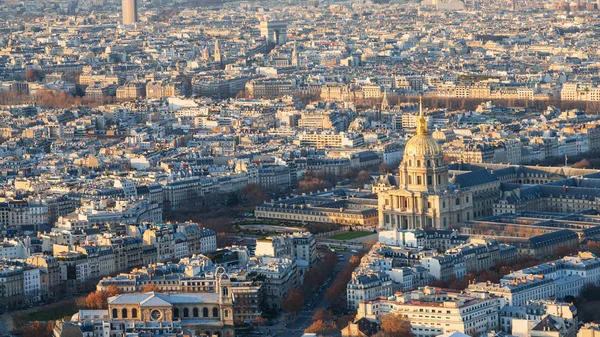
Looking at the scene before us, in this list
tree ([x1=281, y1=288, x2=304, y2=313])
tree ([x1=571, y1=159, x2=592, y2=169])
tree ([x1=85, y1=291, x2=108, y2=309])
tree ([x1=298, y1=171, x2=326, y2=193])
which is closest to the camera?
tree ([x1=85, y1=291, x2=108, y2=309])

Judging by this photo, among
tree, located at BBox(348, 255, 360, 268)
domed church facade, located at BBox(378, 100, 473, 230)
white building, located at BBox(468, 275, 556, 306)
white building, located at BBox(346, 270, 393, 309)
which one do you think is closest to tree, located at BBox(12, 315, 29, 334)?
white building, located at BBox(346, 270, 393, 309)

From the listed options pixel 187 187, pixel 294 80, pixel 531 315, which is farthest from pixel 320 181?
pixel 294 80

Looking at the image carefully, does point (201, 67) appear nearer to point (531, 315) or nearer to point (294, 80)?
point (294, 80)

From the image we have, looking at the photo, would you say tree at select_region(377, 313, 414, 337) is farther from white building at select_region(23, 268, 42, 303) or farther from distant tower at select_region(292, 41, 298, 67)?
distant tower at select_region(292, 41, 298, 67)

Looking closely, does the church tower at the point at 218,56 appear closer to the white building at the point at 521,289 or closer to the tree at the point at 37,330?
the white building at the point at 521,289

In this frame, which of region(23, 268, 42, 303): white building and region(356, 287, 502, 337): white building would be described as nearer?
region(356, 287, 502, 337): white building

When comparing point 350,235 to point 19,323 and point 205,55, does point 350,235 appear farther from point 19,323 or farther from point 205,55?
point 205,55

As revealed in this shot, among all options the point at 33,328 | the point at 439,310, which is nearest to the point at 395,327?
the point at 439,310
